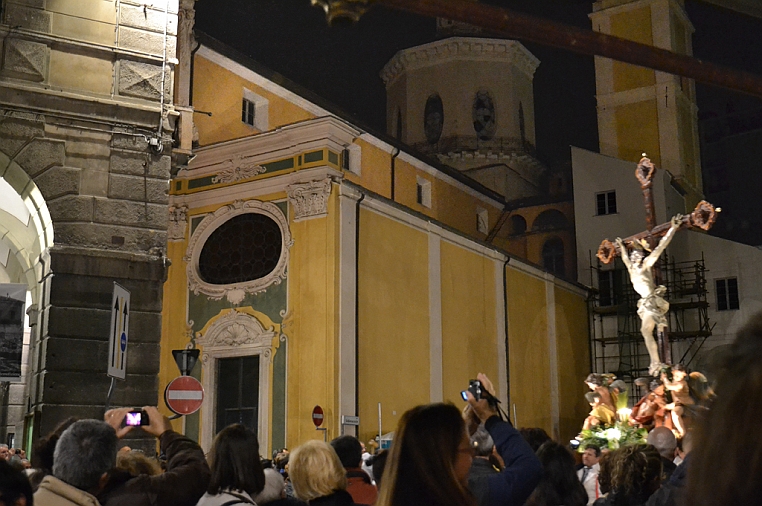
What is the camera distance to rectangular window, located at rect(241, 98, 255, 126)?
24469 millimetres

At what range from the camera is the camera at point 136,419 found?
4.75 meters

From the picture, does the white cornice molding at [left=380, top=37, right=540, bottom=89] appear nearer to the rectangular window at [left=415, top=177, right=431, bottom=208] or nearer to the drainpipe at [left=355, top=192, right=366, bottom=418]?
the rectangular window at [left=415, top=177, right=431, bottom=208]

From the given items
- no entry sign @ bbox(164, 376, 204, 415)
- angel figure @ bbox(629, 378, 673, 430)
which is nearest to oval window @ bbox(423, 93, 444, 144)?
angel figure @ bbox(629, 378, 673, 430)

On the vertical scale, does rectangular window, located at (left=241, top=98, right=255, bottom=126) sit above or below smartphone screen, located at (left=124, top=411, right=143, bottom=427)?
above

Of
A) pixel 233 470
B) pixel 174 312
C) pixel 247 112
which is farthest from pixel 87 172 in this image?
pixel 247 112

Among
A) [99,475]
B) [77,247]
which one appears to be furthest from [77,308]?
[99,475]

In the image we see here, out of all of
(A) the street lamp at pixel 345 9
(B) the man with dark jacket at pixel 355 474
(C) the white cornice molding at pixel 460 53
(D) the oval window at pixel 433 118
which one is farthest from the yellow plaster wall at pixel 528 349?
(A) the street lamp at pixel 345 9

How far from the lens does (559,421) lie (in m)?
29.6

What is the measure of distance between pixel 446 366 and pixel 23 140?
14.9 meters

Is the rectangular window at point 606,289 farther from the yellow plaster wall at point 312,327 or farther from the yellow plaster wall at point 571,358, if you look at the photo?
the yellow plaster wall at point 312,327

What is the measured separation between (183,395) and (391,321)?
12.6m

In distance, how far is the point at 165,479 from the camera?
439 cm

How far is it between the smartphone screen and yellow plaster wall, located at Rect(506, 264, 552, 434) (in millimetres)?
22893

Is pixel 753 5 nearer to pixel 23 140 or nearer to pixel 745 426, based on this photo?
pixel 745 426
